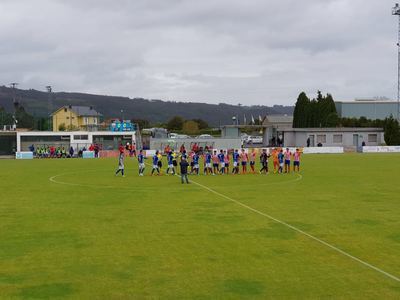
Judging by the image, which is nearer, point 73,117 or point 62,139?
point 62,139

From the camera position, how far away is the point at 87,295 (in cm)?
1056

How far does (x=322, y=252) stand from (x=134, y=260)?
4666 mm

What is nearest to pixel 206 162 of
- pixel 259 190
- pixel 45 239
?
pixel 259 190

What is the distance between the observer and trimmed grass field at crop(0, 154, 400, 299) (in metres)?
11.1

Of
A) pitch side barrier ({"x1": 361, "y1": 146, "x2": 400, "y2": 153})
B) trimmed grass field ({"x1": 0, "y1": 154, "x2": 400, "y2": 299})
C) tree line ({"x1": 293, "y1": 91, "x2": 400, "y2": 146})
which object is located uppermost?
tree line ({"x1": 293, "y1": 91, "x2": 400, "y2": 146})

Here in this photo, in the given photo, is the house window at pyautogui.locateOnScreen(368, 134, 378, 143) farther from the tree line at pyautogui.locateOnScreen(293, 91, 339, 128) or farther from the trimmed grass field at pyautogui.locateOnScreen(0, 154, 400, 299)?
the trimmed grass field at pyautogui.locateOnScreen(0, 154, 400, 299)

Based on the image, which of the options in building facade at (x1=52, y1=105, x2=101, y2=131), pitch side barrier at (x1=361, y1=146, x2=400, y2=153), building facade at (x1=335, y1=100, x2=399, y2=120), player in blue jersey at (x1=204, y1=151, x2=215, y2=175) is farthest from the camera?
building facade at (x1=52, y1=105, x2=101, y2=131)

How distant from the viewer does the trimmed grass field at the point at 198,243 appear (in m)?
11.1

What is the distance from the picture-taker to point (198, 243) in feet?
49.8

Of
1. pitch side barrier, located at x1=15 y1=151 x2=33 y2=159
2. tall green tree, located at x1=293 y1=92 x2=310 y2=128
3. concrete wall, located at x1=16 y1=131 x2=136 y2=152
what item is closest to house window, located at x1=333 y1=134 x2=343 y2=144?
tall green tree, located at x1=293 y1=92 x2=310 y2=128

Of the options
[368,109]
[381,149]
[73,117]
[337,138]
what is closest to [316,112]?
[368,109]

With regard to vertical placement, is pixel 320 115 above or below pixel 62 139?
above

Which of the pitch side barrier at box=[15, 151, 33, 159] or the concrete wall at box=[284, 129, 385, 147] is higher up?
the concrete wall at box=[284, 129, 385, 147]

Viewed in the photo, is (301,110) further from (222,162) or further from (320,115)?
(222,162)
